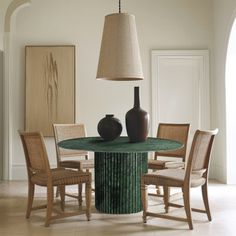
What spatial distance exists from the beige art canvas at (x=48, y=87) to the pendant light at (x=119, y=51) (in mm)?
Answer: 1928

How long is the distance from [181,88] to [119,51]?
2242mm

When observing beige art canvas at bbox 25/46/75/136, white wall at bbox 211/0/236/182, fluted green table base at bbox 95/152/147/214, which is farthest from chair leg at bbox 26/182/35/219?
white wall at bbox 211/0/236/182

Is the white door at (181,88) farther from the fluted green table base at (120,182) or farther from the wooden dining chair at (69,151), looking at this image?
the fluted green table base at (120,182)

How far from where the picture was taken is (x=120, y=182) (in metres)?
3.95

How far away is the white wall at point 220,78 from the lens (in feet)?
18.3

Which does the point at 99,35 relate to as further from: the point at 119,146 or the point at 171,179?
the point at 171,179

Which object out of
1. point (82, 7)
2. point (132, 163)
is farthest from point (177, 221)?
point (82, 7)

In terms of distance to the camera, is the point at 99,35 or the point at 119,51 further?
the point at 99,35

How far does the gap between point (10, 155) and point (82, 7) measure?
2.62 metres

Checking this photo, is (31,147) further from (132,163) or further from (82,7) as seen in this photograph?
(82,7)

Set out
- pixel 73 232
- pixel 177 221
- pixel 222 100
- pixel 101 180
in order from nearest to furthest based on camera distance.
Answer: pixel 73 232 < pixel 177 221 < pixel 101 180 < pixel 222 100

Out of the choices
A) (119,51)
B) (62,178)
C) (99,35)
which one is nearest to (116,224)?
(62,178)

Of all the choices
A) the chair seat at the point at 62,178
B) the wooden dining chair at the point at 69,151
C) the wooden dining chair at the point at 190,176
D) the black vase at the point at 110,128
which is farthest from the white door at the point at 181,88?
the chair seat at the point at 62,178

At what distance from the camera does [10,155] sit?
604 cm
